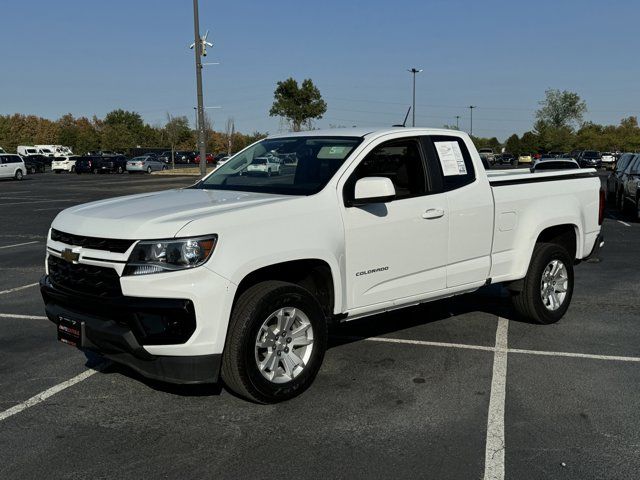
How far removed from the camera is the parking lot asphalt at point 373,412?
11.7 ft

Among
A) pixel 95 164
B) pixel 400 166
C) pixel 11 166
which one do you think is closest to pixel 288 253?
pixel 400 166

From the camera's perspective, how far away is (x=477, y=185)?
5.68 meters

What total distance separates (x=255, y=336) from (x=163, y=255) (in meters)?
0.79

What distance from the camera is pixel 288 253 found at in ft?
14.1

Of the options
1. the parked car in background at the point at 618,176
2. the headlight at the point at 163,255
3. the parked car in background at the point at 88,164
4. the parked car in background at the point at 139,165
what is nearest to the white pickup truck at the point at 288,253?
the headlight at the point at 163,255

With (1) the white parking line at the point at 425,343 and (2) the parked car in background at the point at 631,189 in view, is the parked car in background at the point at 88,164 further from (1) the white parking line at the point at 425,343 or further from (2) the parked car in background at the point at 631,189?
(1) the white parking line at the point at 425,343

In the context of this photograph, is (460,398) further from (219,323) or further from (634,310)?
(634,310)

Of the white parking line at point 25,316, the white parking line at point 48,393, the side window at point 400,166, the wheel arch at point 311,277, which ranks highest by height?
the side window at point 400,166

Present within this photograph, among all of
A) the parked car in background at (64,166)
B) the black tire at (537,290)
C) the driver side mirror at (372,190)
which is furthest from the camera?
the parked car in background at (64,166)

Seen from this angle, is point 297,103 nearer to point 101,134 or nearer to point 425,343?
point 425,343

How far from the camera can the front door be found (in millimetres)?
4770

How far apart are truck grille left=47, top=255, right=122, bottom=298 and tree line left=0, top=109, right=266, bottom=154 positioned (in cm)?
8472

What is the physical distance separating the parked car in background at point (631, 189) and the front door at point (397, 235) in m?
12.3

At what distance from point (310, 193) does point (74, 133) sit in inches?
4239
